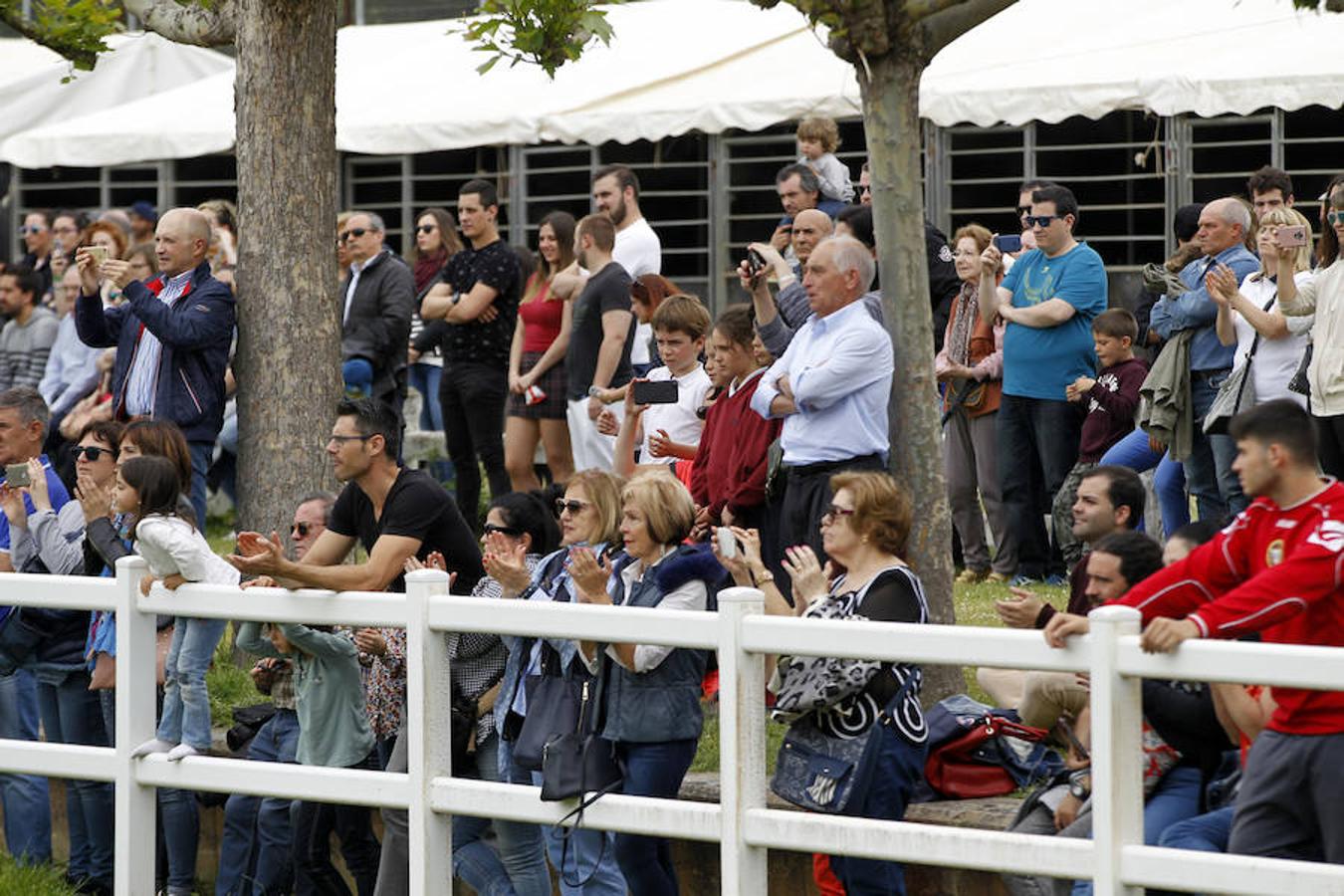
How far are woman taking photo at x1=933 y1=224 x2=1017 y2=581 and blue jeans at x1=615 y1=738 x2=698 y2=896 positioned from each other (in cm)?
499

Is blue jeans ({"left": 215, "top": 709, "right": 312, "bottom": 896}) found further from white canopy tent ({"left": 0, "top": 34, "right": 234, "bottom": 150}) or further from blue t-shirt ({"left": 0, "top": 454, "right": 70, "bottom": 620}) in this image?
white canopy tent ({"left": 0, "top": 34, "right": 234, "bottom": 150})

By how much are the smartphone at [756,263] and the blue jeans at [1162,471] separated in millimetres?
2113

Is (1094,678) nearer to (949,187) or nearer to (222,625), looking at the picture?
(222,625)

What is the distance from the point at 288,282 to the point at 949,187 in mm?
8853

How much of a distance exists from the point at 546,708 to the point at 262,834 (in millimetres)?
1614

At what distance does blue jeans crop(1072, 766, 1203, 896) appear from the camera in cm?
617

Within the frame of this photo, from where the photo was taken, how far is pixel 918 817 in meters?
7.19

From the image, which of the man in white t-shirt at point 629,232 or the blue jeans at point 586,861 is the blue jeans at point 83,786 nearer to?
the blue jeans at point 586,861

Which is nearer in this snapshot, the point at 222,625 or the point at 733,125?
the point at 222,625

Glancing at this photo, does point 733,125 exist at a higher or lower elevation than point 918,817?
higher

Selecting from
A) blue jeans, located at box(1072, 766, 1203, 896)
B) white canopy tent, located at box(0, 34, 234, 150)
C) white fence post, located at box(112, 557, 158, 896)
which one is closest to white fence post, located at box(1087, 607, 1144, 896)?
blue jeans, located at box(1072, 766, 1203, 896)

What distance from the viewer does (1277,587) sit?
5.57m

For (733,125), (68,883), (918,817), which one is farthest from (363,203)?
(918,817)

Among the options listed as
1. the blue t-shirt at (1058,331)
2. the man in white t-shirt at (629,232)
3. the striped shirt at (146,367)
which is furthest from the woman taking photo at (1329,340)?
the striped shirt at (146,367)
